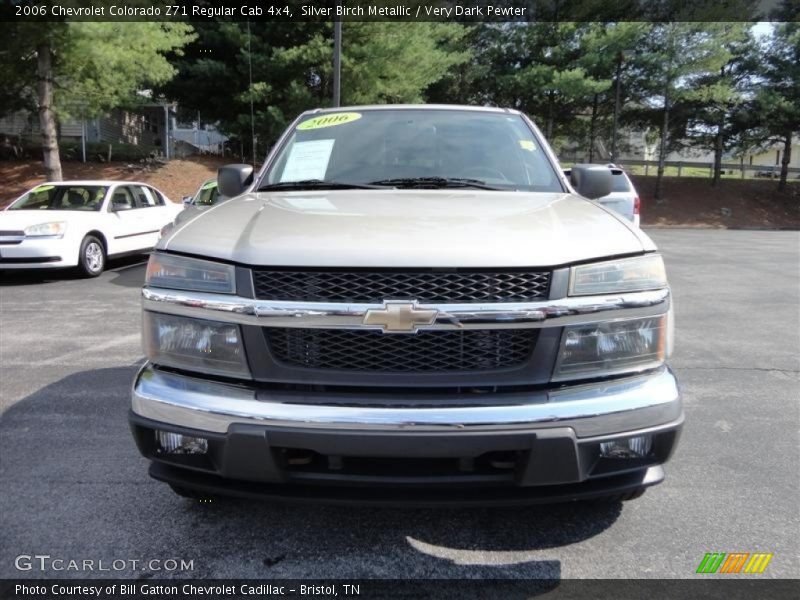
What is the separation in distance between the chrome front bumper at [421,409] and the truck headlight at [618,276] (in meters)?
0.34

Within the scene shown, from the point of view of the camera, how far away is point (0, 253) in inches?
341

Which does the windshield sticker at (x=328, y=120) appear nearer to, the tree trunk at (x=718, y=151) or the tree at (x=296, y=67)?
the tree at (x=296, y=67)

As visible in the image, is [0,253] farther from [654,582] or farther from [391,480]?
[654,582]

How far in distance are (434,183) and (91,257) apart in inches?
315

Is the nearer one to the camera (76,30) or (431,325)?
(431,325)

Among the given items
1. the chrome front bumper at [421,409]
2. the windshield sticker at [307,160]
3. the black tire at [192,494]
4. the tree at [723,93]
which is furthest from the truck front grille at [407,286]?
the tree at [723,93]

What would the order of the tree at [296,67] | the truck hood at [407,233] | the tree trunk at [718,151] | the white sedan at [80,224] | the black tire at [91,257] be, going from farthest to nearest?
the tree trunk at [718,151] < the tree at [296,67] < the black tire at [91,257] < the white sedan at [80,224] < the truck hood at [407,233]

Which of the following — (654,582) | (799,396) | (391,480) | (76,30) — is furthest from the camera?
(76,30)

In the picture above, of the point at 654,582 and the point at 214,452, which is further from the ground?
the point at 214,452

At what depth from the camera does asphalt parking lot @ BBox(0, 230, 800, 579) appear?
2.46 meters

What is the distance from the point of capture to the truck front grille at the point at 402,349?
214 cm

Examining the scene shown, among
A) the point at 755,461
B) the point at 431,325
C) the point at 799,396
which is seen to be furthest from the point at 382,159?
the point at 799,396

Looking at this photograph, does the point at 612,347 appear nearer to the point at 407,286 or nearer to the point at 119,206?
the point at 407,286

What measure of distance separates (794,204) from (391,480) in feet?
114
